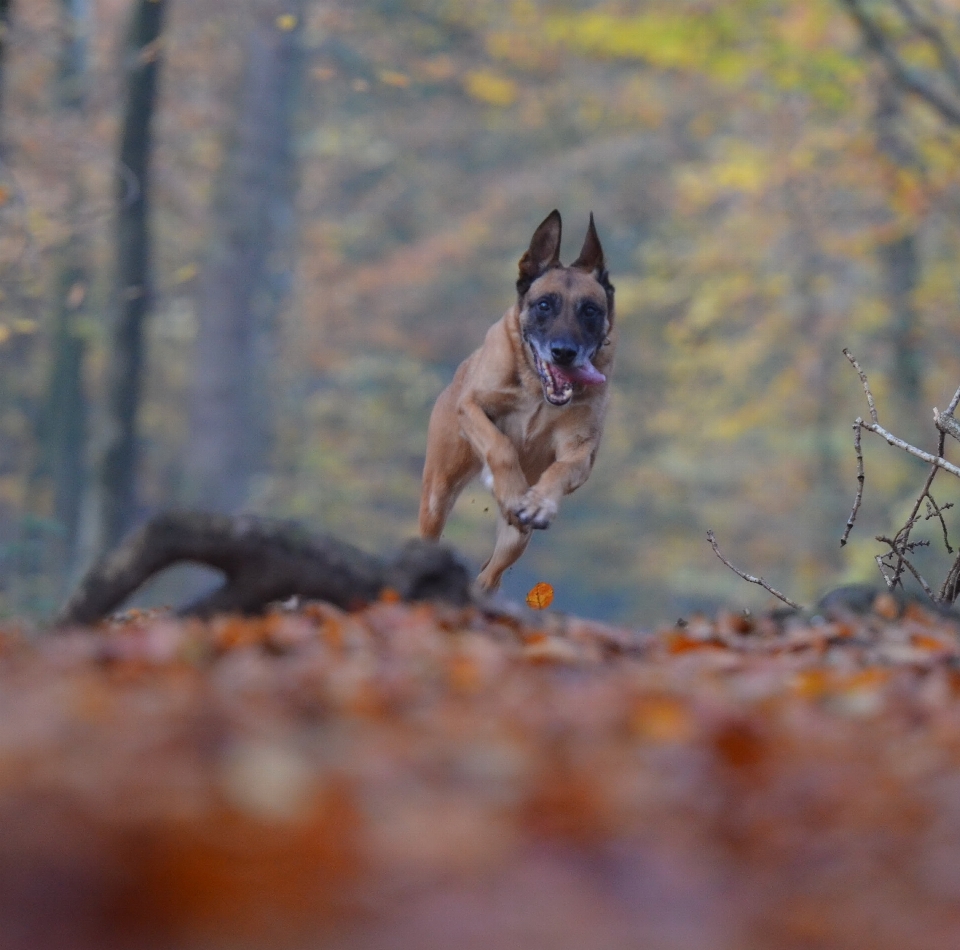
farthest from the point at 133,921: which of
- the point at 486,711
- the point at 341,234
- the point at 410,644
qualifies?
the point at 341,234

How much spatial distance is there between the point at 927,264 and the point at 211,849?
23429 mm

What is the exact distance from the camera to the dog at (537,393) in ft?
25.0

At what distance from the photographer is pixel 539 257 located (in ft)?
27.6

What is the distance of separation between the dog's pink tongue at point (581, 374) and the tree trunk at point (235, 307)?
16129 mm

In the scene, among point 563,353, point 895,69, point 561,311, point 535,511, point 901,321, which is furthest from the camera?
point 901,321

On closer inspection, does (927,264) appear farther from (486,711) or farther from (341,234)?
(486,711)

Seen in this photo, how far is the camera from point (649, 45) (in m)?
18.7

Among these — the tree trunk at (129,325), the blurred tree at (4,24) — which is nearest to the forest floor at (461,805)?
the blurred tree at (4,24)

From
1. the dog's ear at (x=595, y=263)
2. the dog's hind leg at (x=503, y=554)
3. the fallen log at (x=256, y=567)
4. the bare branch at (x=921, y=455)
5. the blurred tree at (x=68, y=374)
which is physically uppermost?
the dog's ear at (x=595, y=263)

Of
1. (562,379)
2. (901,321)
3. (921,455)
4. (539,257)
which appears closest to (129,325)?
(539,257)

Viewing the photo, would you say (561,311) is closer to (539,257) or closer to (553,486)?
(539,257)

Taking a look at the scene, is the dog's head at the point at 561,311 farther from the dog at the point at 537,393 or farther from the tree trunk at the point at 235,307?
the tree trunk at the point at 235,307

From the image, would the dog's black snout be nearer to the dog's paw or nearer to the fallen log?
the dog's paw

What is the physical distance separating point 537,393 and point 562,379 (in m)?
0.27
